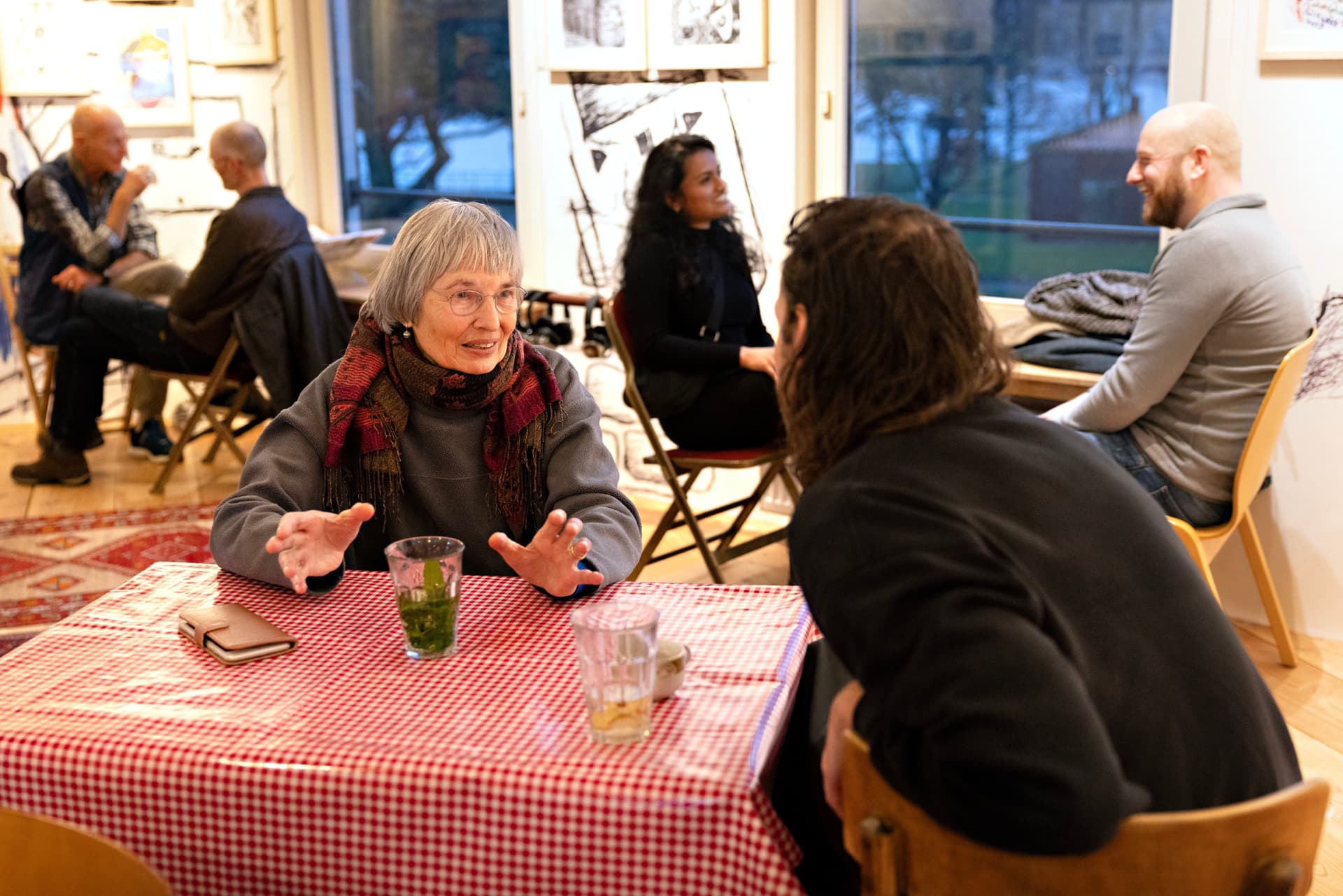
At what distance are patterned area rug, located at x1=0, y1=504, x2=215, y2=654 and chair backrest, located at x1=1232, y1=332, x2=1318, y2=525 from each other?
10.0 ft

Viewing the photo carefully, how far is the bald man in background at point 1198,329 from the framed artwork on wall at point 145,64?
4588 millimetres

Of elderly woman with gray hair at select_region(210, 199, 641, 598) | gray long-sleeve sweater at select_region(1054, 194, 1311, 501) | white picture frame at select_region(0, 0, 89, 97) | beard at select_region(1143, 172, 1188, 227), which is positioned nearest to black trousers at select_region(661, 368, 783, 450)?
gray long-sleeve sweater at select_region(1054, 194, 1311, 501)

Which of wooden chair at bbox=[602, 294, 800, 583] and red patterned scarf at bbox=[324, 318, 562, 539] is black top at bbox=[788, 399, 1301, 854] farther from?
wooden chair at bbox=[602, 294, 800, 583]

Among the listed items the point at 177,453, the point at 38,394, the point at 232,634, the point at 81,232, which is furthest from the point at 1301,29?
the point at 38,394

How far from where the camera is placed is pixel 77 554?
4.57 m

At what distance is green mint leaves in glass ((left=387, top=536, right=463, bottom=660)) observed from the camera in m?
1.62

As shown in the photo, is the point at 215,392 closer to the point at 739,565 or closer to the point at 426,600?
the point at 739,565

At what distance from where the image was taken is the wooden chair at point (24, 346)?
5.65m

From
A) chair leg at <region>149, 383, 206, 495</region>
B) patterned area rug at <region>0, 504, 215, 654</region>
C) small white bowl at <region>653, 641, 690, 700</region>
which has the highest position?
small white bowl at <region>653, 641, 690, 700</region>

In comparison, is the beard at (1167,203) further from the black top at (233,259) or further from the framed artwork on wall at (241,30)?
the framed artwork on wall at (241,30)

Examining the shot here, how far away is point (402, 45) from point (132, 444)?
214 cm

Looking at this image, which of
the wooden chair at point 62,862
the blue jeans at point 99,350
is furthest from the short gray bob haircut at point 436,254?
the blue jeans at point 99,350

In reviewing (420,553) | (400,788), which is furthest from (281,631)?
(400,788)

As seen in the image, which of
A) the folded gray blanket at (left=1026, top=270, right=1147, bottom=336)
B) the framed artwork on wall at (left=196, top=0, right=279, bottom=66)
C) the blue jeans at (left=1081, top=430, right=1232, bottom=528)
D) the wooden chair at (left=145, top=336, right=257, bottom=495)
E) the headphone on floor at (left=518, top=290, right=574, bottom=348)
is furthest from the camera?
the framed artwork on wall at (left=196, top=0, right=279, bottom=66)
